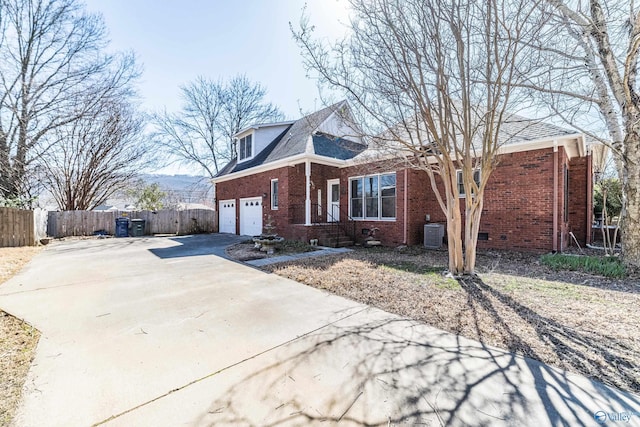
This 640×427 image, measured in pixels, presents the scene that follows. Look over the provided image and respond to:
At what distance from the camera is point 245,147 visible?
1639 centimetres

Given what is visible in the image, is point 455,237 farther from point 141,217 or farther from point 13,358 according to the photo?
point 141,217

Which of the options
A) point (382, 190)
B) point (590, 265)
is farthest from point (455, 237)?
point (382, 190)

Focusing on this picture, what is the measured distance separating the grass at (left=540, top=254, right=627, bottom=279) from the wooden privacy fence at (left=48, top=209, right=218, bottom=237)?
17260 millimetres

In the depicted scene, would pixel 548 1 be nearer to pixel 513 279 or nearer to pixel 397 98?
pixel 397 98

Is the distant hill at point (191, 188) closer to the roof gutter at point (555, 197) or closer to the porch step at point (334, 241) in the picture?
the porch step at point (334, 241)

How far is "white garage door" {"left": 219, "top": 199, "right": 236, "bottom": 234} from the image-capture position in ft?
54.4

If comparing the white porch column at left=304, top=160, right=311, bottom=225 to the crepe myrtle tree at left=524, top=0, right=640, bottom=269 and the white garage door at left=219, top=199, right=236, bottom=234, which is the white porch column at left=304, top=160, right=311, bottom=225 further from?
the crepe myrtle tree at left=524, top=0, right=640, bottom=269

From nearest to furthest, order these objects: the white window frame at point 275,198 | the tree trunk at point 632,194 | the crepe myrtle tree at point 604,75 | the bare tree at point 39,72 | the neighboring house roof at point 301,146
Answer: the crepe myrtle tree at point 604,75 → the tree trunk at point 632,194 → the neighboring house roof at point 301,146 → the bare tree at point 39,72 → the white window frame at point 275,198

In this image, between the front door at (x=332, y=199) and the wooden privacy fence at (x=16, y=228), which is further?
the front door at (x=332, y=199)

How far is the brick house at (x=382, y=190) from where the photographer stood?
8.37m

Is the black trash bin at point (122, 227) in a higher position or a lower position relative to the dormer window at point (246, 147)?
lower

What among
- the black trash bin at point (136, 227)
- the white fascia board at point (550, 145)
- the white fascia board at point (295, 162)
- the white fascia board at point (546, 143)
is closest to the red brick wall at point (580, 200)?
the white fascia board at point (550, 145)

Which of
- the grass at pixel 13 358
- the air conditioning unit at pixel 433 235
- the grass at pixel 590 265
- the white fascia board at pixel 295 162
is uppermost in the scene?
the white fascia board at pixel 295 162

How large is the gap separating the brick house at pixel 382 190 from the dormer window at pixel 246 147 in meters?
0.11
